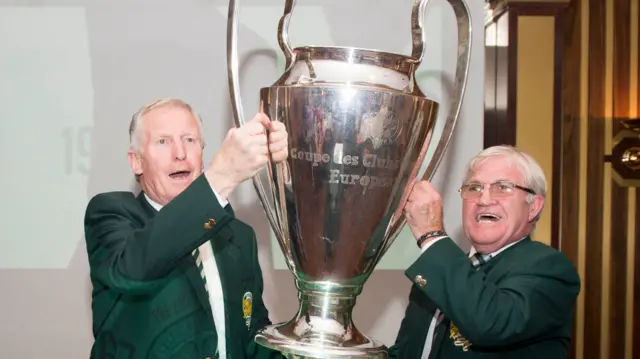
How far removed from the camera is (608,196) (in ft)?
12.1

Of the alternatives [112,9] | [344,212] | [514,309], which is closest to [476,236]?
[514,309]

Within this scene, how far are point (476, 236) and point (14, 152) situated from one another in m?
1.11

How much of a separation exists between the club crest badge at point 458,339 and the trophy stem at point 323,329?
0.26 m

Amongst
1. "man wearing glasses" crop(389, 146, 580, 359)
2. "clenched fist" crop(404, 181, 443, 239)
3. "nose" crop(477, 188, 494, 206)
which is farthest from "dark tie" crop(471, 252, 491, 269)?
"clenched fist" crop(404, 181, 443, 239)

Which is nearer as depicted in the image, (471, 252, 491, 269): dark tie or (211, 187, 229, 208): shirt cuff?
(211, 187, 229, 208): shirt cuff

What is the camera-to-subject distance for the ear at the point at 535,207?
1.46 metres

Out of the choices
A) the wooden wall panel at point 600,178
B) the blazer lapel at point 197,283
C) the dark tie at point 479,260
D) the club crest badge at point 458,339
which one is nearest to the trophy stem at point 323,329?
the blazer lapel at point 197,283

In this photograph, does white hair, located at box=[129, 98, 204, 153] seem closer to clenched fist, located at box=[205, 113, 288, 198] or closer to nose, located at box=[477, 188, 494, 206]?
clenched fist, located at box=[205, 113, 288, 198]

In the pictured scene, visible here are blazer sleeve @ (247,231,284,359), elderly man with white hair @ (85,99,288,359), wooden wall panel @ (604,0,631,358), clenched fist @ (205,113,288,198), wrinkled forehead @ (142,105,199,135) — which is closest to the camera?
clenched fist @ (205,113,288,198)

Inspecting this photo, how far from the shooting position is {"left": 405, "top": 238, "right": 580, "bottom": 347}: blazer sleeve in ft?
4.12

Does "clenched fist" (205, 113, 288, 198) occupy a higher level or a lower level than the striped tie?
higher

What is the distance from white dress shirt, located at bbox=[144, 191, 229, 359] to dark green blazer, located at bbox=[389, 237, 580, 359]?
322 mm

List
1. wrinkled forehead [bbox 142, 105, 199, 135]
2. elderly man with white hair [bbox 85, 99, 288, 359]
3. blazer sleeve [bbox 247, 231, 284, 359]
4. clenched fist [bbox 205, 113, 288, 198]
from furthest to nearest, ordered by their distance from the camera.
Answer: blazer sleeve [bbox 247, 231, 284, 359] → wrinkled forehead [bbox 142, 105, 199, 135] → elderly man with white hair [bbox 85, 99, 288, 359] → clenched fist [bbox 205, 113, 288, 198]

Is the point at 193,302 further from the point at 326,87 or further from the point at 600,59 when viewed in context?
the point at 600,59
